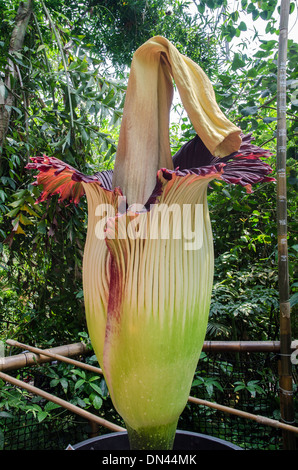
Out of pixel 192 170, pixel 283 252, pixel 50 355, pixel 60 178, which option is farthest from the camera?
pixel 50 355

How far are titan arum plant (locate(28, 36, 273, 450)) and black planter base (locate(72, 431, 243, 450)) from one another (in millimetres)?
108

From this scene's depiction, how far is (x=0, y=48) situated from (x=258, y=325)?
1581 millimetres

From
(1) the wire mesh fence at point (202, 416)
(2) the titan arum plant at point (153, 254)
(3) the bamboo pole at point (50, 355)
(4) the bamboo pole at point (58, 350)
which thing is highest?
(2) the titan arum plant at point (153, 254)

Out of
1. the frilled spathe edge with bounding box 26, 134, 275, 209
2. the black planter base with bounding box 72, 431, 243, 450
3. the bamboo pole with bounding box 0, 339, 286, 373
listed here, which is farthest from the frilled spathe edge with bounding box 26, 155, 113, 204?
the bamboo pole with bounding box 0, 339, 286, 373

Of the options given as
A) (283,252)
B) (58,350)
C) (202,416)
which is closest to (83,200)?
(58,350)

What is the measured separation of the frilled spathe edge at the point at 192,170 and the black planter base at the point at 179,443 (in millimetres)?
406

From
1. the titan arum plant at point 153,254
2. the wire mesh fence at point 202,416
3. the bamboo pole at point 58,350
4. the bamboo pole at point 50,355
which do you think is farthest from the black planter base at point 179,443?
the wire mesh fence at point 202,416

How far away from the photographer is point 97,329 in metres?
0.49

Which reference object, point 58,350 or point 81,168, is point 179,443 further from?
point 81,168

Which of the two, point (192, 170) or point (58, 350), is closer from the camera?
point (192, 170)

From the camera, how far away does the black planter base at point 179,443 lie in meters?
0.56

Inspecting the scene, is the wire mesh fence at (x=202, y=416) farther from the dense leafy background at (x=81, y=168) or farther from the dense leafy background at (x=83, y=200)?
the dense leafy background at (x=81, y=168)

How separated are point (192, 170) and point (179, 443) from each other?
0.47 m

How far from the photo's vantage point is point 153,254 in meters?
0.47
